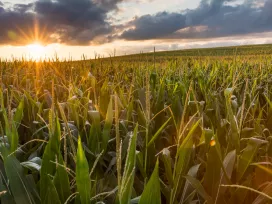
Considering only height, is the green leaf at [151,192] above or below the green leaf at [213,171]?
above

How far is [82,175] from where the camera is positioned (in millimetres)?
1066

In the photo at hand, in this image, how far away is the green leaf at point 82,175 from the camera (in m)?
1.04

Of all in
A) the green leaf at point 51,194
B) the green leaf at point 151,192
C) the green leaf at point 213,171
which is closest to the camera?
the green leaf at point 151,192

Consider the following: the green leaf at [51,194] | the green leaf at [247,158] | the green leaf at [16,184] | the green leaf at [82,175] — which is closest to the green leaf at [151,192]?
the green leaf at [82,175]

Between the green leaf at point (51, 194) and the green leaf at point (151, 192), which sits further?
the green leaf at point (51, 194)

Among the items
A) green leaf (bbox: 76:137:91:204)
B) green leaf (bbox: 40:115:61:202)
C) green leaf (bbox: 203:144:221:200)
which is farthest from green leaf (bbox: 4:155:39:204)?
green leaf (bbox: 203:144:221:200)

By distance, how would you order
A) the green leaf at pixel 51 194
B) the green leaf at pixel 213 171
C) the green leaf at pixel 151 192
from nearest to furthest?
the green leaf at pixel 151 192
the green leaf at pixel 51 194
the green leaf at pixel 213 171

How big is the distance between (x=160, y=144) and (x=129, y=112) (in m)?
0.36

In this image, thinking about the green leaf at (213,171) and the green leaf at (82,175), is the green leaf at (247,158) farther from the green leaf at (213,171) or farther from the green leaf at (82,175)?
the green leaf at (82,175)

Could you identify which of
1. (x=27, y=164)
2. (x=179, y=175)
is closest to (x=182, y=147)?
(x=179, y=175)

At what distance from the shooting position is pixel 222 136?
217 centimetres

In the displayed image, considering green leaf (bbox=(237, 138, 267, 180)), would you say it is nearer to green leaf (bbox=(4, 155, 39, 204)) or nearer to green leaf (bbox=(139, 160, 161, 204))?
green leaf (bbox=(139, 160, 161, 204))

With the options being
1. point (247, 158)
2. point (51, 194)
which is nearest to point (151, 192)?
point (51, 194)

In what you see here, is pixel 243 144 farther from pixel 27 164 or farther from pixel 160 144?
pixel 27 164
